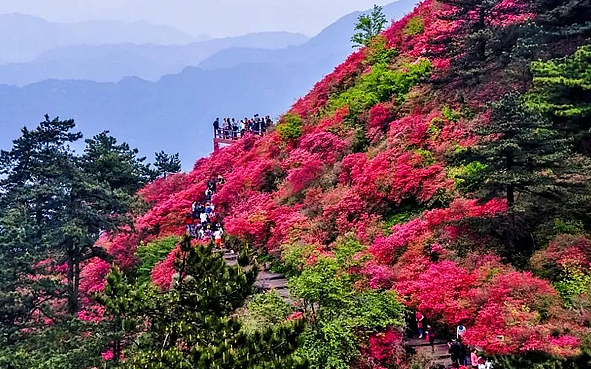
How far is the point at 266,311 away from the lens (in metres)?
10.1

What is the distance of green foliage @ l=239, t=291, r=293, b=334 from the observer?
9.84 meters

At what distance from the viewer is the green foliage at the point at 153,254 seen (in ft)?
62.7

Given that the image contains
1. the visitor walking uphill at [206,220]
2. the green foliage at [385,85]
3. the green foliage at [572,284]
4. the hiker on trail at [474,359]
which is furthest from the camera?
the green foliage at [385,85]

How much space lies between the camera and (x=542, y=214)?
11.3 metres

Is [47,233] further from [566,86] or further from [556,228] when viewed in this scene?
[566,86]

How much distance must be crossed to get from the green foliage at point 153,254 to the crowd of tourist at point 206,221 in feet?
2.79

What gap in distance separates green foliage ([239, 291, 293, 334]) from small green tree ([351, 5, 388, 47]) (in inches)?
848

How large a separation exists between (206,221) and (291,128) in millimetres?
6350

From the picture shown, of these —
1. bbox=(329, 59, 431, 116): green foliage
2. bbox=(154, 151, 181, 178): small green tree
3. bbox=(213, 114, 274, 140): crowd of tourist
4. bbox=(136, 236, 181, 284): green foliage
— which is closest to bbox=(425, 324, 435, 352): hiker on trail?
bbox=(136, 236, 181, 284): green foliage

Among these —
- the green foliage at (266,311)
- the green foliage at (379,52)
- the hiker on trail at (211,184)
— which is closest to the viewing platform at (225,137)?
the hiker on trail at (211,184)

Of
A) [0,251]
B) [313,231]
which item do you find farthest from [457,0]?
[0,251]

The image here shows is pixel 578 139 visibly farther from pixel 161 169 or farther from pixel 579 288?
pixel 161 169

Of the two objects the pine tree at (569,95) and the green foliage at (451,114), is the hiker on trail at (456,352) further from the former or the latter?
the green foliage at (451,114)

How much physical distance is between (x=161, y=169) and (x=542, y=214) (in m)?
28.5
